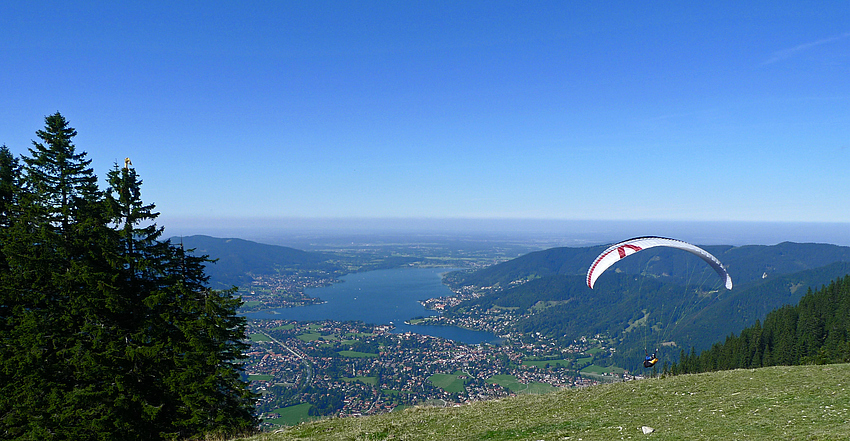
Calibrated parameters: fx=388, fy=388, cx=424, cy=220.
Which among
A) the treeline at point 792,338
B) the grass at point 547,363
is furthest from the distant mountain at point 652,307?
the treeline at point 792,338

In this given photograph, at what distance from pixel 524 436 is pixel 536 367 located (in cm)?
10007

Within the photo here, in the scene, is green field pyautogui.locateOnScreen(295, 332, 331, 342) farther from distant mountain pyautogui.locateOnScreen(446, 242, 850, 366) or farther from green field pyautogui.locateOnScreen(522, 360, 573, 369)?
distant mountain pyautogui.locateOnScreen(446, 242, 850, 366)

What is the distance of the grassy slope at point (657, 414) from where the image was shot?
8703mm

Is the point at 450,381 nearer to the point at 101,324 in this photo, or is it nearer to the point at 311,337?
the point at 311,337

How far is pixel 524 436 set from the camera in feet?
32.7

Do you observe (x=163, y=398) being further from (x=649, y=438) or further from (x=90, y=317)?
(x=649, y=438)

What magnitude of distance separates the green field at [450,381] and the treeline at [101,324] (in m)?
65.1

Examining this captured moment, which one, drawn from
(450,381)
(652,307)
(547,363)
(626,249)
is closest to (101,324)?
(626,249)

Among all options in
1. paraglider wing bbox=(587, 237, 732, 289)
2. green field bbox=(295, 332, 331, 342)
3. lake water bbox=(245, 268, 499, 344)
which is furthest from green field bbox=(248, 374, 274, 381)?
paraglider wing bbox=(587, 237, 732, 289)

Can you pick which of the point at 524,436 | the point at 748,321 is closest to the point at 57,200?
the point at 524,436

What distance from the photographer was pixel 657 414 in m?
10.7

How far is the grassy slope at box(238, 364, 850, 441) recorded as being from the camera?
870 centimetres

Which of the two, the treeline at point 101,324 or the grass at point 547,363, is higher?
the treeline at point 101,324

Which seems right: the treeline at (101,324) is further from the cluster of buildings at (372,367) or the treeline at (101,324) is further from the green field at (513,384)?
the green field at (513,384)
